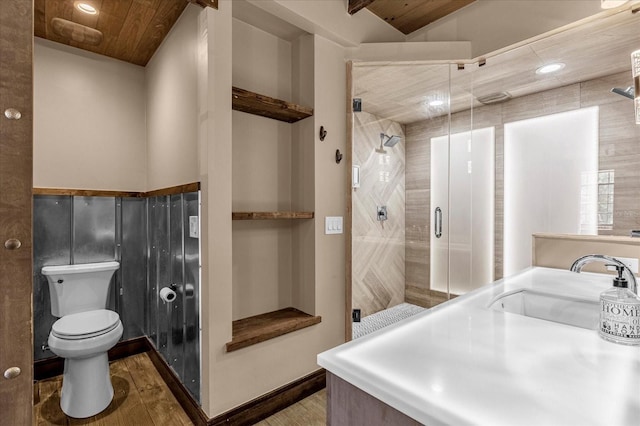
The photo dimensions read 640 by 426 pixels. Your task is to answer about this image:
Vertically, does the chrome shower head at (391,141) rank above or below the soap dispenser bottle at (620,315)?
above

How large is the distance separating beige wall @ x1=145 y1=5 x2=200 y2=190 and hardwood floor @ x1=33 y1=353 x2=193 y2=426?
1432 millimetres

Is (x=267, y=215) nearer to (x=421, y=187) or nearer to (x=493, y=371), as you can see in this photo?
(x=493, y=371)

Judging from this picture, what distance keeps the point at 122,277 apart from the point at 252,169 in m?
1.54

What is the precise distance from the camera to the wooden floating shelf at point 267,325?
1840 millimetres

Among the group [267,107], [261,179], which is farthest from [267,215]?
[267,107]

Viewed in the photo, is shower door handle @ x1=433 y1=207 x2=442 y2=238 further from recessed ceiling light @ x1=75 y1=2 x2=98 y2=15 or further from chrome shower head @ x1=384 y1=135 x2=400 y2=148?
recessed ceiling light @ x1=75 y1=2 x2=98 y2=15

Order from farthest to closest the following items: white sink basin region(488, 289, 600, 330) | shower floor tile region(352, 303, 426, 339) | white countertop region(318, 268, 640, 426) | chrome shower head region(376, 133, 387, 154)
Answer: chrome shower head region(376, 133, 387, 154)
shower floor tile region(352, 303, 426, 339)
white sink basin region(488, 289, 600, 330)
white countertop region(318, 268, 640, 426)

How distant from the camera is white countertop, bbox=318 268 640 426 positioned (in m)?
0.52

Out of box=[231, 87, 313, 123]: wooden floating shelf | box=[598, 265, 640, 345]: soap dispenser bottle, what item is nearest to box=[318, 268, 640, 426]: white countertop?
box=[598, 265, 640, 345]: soap dispenser bottle

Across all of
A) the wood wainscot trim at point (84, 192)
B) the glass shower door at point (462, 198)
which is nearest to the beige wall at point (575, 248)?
the glass shower door at point (462, 198)

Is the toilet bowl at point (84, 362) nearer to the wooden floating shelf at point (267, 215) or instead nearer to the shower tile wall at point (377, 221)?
the wooden floating shelf at point (267, 215)

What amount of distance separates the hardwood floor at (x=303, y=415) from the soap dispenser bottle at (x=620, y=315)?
158cm

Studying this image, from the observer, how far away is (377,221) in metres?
2.96

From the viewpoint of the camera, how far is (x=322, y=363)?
709 millimetres
